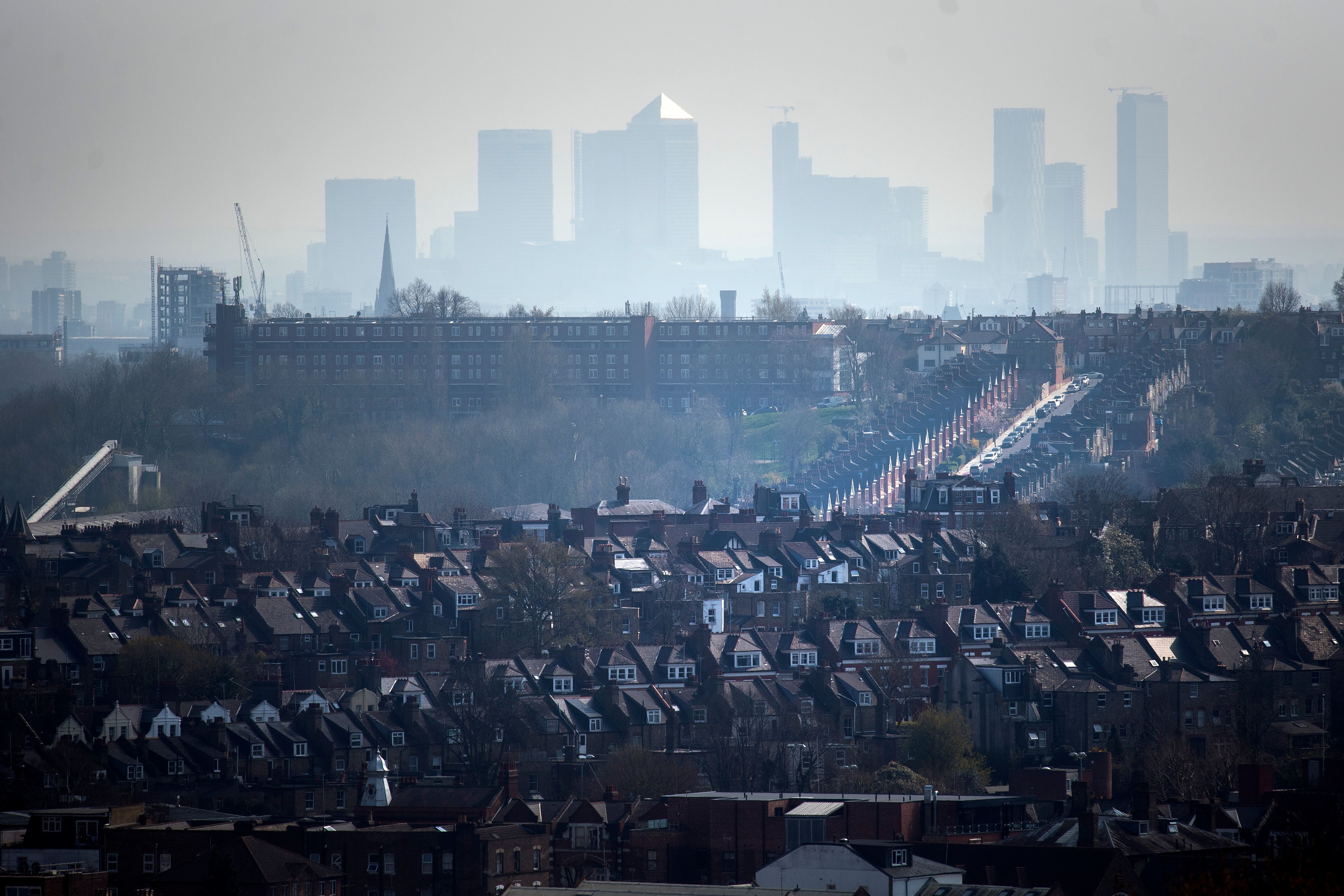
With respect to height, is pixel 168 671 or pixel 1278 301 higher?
pixel 1278 301

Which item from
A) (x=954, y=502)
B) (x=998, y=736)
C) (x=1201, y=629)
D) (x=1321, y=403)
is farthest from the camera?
(x=1321, y=403)

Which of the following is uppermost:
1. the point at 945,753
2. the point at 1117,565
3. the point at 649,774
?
the point at 1117,565

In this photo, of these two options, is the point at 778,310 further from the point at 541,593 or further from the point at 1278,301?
the point at 541,593

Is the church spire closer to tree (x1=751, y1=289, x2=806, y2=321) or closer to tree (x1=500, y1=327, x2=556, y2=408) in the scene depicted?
tree (x1=751, y1=289, x2=806, y2=321)

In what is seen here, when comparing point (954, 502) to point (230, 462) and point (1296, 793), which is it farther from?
point (230, 462)

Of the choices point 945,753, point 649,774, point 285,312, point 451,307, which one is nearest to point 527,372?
point 451,307

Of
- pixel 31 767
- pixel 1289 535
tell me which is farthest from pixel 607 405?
pixel 31 767
